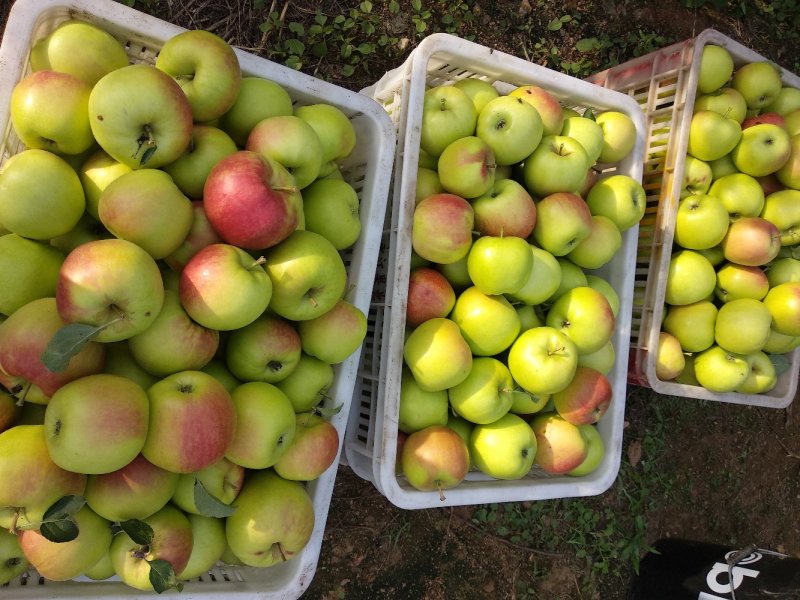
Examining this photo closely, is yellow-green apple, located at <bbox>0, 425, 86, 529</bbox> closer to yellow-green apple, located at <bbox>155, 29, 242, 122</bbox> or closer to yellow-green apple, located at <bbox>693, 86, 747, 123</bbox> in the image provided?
yellow-green apple, located at <bbox>155, 29, 242, 122</bbox>

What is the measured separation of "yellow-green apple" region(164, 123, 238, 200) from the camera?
4.33 feet

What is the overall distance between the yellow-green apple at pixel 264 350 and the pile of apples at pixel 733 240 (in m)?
1.64


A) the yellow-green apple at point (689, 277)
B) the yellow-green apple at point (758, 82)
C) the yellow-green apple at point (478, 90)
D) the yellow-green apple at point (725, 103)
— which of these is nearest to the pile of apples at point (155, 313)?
the yellow-green apple at point (478, 90)

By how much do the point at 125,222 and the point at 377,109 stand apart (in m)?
0.77

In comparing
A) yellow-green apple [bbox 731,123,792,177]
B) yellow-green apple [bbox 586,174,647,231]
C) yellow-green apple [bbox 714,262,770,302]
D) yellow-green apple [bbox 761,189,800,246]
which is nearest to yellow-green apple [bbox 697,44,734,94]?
yellow-green apple [bbox 731,123,792,177]

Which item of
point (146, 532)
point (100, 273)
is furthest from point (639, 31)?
point (146, 532)

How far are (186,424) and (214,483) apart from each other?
269 millimetres

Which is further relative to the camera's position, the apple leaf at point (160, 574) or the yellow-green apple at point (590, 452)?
the yellow-green apple at point (590, 452)

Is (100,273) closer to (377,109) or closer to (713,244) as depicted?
(377,109)

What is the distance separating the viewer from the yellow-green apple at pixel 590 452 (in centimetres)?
193

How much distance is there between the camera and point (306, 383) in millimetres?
1453

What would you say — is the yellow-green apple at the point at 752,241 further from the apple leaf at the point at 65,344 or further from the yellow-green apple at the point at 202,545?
the apple leaf at the point at 65,344

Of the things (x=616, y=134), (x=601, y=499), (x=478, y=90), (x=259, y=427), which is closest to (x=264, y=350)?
(x=259, y=427)

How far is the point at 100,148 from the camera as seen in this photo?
133cm
